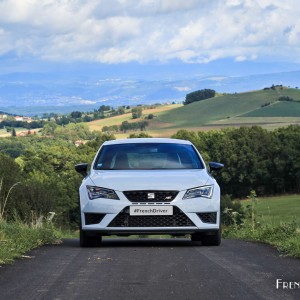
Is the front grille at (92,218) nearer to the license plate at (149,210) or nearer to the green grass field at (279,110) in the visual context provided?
the license plate at (149,210)

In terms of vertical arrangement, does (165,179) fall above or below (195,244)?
above

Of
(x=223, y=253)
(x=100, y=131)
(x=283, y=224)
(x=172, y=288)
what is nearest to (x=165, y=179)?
(x=223, y=253)

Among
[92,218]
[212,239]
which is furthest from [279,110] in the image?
[92,218]

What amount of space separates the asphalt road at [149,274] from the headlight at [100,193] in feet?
2.68

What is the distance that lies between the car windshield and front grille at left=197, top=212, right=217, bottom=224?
3.57ft

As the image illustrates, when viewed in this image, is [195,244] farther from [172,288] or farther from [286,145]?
[286,145]

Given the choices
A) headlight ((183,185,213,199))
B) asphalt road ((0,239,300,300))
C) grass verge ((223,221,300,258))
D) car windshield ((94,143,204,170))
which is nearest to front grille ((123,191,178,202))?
headlight ((183,185,213,199))

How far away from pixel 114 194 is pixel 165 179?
2.54 ft

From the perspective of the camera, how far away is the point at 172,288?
22.7 ft

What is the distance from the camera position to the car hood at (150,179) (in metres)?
11.2

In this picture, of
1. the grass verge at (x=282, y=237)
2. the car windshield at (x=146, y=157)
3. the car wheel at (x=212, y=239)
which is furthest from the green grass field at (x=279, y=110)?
the car wheel at (x=212, y=239)

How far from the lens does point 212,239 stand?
1193 centimetres

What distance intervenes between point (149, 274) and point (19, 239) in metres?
3.42

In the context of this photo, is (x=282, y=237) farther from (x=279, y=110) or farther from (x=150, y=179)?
(x=279, y=110)
